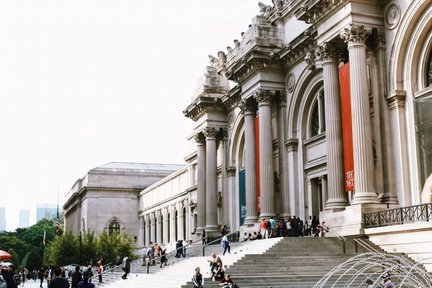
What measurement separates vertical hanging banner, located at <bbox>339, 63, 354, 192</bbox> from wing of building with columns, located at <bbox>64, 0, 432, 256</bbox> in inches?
1.9

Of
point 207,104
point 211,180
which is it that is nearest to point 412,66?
point 207,104

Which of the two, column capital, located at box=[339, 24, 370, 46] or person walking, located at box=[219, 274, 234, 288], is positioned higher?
column capital, located at box=[339, 24, 370, 46]

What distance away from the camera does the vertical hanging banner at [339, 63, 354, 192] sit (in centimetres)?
2811

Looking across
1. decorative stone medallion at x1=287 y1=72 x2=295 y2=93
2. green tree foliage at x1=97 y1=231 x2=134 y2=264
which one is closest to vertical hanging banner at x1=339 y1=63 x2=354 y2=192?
decorative stone medallion at x1=287 y1=72 x2=295 y2=93

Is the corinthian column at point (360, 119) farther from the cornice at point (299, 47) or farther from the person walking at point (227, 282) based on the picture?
Answer: the person walking at point (227, 282)

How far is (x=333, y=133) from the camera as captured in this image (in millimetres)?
29297

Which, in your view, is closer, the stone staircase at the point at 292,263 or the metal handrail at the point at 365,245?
the stone staircase at the point at 292,263

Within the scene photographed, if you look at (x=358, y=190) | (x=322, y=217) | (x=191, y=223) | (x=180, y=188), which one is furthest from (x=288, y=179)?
(x=180, y=188)

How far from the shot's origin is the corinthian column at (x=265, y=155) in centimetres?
3697

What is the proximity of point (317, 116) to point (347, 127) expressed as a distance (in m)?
7.34

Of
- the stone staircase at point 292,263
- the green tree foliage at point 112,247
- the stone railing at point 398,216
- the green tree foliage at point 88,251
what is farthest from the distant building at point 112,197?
the stone railing at point 398,216

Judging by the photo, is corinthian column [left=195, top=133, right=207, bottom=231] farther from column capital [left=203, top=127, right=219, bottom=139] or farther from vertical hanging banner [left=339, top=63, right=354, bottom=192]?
vertical hanging banner [left=339, top=63, right=354, bottom=192]

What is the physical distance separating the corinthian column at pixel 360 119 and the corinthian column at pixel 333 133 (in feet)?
5.89

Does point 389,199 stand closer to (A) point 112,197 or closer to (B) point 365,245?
(B) point 365,245
